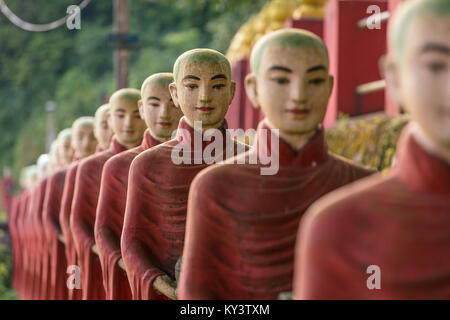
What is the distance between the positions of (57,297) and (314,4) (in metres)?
4.75

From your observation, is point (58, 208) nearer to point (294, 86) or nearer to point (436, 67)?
point (294, 86)

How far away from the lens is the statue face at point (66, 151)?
8477 mm

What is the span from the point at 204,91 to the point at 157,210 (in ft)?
1.97

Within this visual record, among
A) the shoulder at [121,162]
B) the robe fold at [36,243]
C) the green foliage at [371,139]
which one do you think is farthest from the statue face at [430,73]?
the robe fold at [36,243]

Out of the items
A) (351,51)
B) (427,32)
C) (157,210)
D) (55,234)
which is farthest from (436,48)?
(351,51)

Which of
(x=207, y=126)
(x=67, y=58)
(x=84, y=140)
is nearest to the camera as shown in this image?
(x=207, y=126)

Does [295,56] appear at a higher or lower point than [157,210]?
higher

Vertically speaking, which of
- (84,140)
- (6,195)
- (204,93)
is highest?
(6,195)

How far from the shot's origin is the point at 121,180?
15.5 ft

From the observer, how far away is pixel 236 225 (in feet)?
9.04

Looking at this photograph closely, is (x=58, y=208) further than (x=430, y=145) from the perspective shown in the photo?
Yes

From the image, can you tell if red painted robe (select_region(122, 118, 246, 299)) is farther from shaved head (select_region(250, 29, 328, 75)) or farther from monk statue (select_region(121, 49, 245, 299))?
shaved head (select_region(250, 29, 328, 75))

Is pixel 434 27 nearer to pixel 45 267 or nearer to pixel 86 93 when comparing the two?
pixel 45 267
